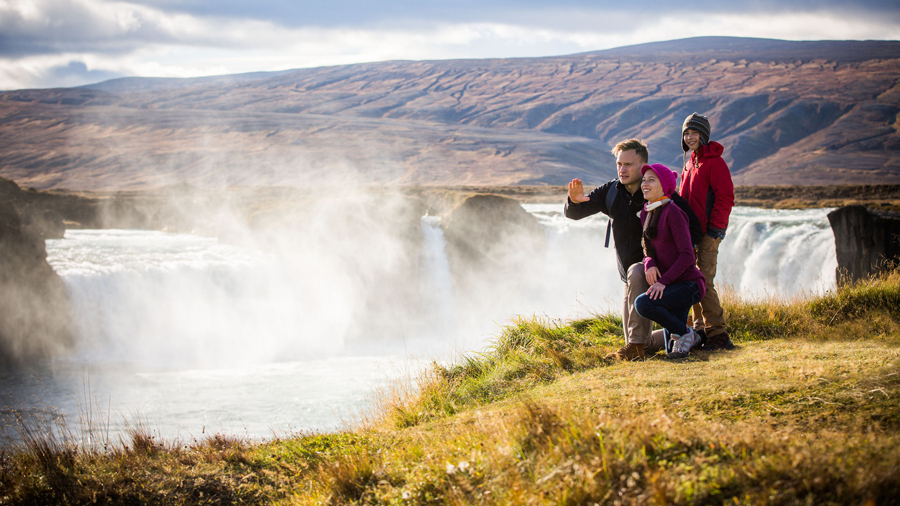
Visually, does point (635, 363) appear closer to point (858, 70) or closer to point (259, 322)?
point (259, 322)

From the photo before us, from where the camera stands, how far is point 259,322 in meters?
20.8

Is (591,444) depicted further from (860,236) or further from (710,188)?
(860,236)

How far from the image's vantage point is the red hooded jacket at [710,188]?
5.02m

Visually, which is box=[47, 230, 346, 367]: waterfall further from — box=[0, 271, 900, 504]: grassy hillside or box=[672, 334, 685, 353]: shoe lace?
box=[672, 334, 685, 353]: shoe lace

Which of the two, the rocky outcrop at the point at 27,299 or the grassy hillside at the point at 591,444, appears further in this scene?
the rocky outcrop at the point at 27,299

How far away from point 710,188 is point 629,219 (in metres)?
0.97

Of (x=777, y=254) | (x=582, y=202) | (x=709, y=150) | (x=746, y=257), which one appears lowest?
(x=746, y=257)

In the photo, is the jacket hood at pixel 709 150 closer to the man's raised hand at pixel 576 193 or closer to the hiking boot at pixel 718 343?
the man's raised hand at pixel 576 193

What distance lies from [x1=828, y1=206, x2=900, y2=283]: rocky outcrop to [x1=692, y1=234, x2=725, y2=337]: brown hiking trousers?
10738 mm

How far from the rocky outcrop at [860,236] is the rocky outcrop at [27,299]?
23.7m

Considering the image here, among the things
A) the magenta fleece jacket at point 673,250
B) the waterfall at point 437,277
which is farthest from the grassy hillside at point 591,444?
the waterfall at point 437,277

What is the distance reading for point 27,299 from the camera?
17.2m

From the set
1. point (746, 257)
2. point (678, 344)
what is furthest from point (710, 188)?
point (746, 257)

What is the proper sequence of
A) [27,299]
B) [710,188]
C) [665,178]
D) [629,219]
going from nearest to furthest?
[665,178]
[629,219]
[710,188]
[27,299]
